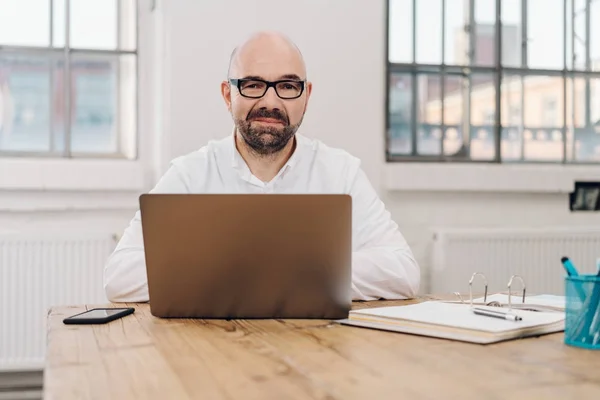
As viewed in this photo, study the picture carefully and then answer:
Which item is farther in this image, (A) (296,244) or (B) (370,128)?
(B) (370,128)

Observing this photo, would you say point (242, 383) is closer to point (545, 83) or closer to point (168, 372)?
point (168, 372)

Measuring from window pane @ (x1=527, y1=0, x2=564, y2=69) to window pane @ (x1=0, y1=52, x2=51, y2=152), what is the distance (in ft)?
7.39

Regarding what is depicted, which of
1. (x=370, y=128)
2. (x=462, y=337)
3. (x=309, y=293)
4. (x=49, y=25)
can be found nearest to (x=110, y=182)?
(x=49, y=25)

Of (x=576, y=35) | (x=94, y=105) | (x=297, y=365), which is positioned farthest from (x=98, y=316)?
(x=576, y=35)

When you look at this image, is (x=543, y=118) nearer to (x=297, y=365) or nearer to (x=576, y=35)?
(x=576, y=35)

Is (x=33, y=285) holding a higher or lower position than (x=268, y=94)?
lower

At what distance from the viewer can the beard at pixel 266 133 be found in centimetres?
204

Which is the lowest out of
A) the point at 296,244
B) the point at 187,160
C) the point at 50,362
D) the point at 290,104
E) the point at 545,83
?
the point at 50,362

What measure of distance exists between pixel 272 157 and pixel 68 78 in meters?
1.34

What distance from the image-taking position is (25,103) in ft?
10.1

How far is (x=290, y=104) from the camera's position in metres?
2.03

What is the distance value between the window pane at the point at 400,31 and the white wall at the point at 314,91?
0.69 feet

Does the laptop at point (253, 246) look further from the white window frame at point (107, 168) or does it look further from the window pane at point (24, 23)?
the window pane at point (24, 23)

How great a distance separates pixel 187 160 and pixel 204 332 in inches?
42.4
